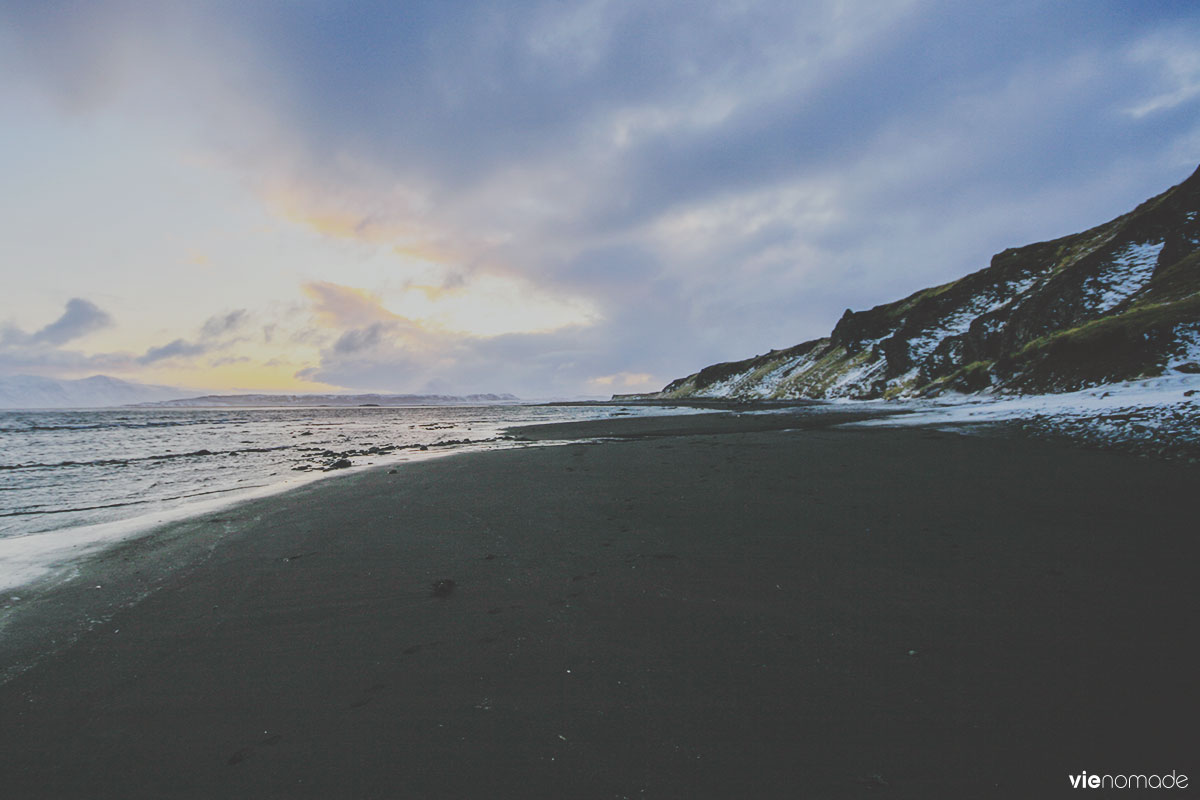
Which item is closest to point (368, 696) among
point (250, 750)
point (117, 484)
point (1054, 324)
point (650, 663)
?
point (250, 750)

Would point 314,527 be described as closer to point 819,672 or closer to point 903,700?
point 819,672

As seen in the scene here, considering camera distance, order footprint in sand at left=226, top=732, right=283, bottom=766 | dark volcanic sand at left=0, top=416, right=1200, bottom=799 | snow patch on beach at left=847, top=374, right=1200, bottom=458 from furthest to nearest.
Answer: snow patch on beach at left=847, top=374, right=1200, bottom=458 → footprint in sand at left=226, top=732, right=283, bottom=766 → dark volcanic sand at left=0, top=416, right=1200, bottom=799

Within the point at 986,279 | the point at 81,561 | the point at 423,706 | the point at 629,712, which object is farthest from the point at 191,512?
the point at 986,279

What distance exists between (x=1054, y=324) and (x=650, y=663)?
5187 cm

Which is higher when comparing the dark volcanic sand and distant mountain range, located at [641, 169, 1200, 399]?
distant mountain range, located at [641, 169, 1200, 399]

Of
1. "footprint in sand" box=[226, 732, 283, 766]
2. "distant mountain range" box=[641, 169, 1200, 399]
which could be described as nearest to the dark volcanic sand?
"footprint in sand" box=[226, 732, 283, 766]

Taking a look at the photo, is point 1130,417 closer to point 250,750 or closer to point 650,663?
point 650,663

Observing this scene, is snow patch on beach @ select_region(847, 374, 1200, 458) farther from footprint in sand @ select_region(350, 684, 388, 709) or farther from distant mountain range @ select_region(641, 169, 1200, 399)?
footprint in sand @ select_region(350, 684, 388, 709)

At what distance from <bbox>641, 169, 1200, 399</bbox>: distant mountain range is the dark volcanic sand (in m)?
23.8

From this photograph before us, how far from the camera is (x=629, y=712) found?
9.45 ft

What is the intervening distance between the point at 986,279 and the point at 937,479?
75766 millimetres

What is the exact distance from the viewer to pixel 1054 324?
38.7m

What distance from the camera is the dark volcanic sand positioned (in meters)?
2.48

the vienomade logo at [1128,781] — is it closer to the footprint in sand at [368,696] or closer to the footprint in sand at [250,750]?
the footprint in sand at [368,696]
